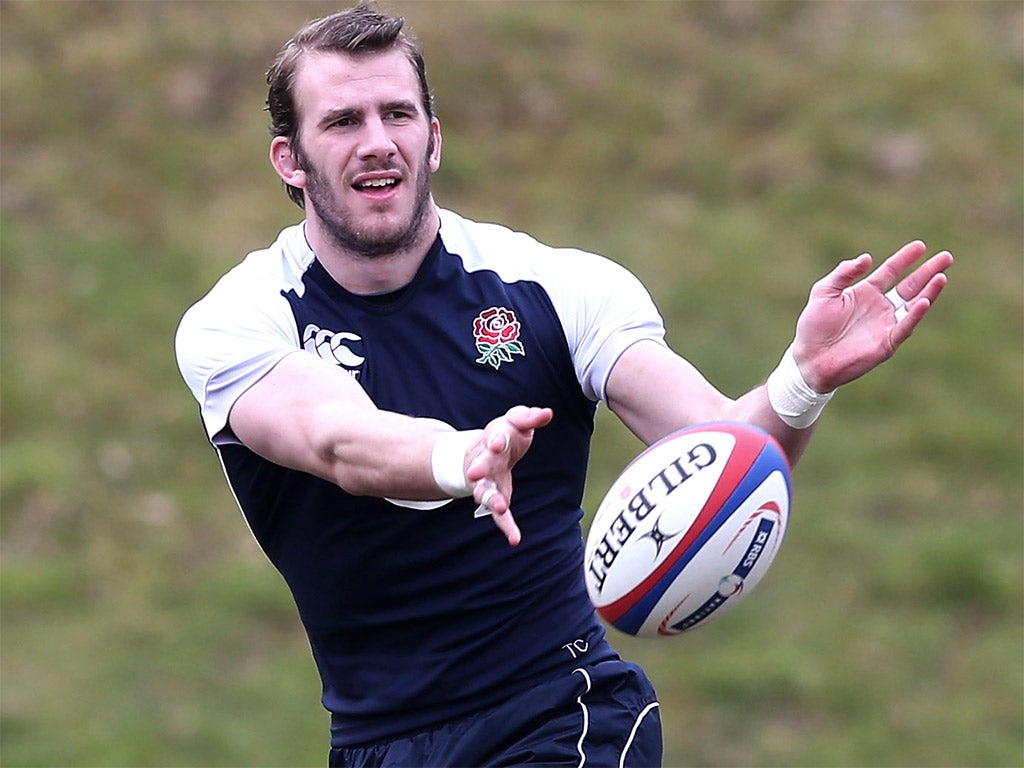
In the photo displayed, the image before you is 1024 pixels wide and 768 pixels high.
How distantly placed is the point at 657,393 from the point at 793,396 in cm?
43

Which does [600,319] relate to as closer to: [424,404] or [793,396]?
[424,404]

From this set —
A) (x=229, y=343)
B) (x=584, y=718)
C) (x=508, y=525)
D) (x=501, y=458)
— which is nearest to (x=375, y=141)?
(x=229, y=343)

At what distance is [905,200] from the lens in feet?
39.5

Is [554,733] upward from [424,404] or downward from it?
downward

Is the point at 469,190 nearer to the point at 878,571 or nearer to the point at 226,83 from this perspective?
the point at 226,83

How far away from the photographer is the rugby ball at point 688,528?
171 inches

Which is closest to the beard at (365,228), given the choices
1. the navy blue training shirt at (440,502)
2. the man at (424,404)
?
the man at (424,404)

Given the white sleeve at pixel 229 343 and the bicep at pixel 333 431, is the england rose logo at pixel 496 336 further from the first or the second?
the white sleeve at pixel 229 343

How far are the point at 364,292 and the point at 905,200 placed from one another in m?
7.73

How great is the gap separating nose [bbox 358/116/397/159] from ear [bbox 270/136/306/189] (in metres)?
0.30

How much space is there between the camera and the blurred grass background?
9.55 meters

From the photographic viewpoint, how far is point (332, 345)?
16.3 ft

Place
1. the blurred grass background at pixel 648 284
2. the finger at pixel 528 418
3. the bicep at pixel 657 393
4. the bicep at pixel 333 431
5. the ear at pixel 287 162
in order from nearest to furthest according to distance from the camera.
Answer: the finger at pixel 528 418 → the bicep at pixel 333 431 → the bicep at pixel 657 393 → the ear at pixel 287 162 → the blurred grass background at pixel 648 284

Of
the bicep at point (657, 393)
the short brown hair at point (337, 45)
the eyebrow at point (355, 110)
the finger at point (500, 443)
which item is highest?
the short brown hair at point (337, 45)
